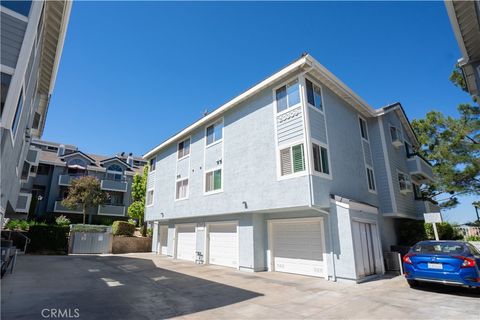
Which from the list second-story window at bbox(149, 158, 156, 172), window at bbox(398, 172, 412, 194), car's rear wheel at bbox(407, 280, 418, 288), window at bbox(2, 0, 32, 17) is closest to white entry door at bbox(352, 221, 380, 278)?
car's rear wheel at bbox(407, 280, 418, 288)

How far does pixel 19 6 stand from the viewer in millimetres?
7043

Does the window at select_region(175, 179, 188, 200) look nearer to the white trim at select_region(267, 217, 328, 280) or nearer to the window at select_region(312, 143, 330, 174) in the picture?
the white trim at select_region(267, 217, 328, 280)

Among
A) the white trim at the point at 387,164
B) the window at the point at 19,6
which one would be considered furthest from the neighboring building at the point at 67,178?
the white trim at the point at 387,164

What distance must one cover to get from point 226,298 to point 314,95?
955cm

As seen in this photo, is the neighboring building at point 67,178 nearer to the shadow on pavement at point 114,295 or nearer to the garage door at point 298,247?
the shadow on pavement at point 114,295

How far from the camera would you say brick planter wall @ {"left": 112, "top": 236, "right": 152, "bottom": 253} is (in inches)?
923

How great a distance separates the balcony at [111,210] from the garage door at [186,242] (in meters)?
18.8

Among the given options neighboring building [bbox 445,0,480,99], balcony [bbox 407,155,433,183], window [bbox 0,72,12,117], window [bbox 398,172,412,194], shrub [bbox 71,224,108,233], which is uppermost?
neighboring building [bbox 445,0,480,99]

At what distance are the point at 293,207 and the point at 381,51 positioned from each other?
28.7 ft

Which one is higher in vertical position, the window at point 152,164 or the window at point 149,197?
the window at point 152,164

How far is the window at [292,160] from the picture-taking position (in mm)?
11143

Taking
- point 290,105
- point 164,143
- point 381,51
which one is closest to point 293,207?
point 290,105

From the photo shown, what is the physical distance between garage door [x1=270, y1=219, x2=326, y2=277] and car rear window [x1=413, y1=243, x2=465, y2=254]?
3.63 m

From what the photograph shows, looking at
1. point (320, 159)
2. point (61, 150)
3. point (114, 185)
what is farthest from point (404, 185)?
point (61, 150)
